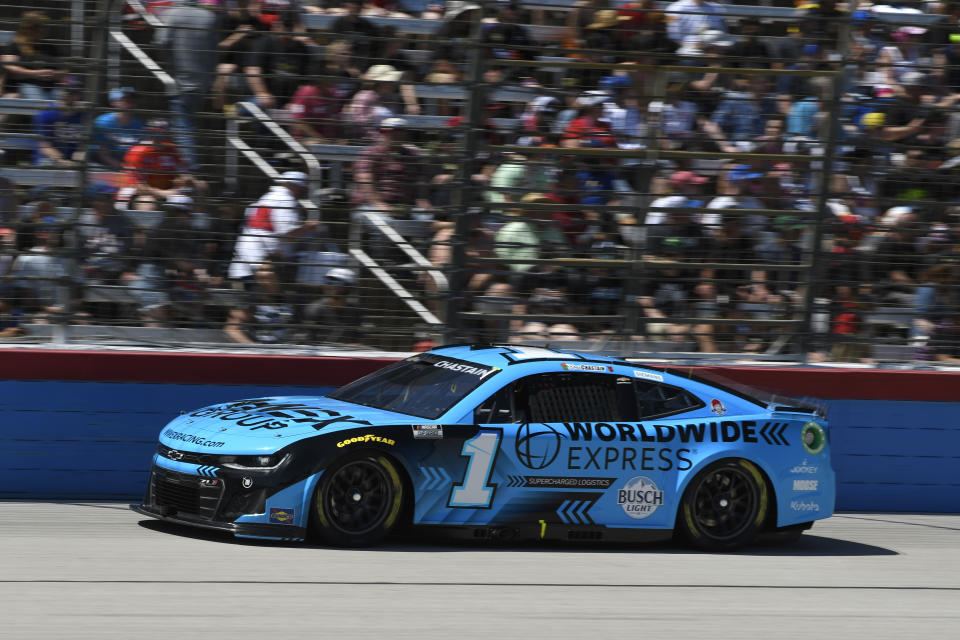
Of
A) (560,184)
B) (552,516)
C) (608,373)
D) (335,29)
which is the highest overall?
(335,29)

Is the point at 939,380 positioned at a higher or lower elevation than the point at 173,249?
lower

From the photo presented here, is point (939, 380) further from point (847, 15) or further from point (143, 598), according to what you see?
point (143, 598)

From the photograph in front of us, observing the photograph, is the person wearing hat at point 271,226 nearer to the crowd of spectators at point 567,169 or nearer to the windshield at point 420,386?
the crowd of spectators at point 567,169

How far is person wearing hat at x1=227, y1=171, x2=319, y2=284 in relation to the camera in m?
9.02

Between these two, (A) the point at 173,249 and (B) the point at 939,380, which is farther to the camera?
(B) the point at 939,380

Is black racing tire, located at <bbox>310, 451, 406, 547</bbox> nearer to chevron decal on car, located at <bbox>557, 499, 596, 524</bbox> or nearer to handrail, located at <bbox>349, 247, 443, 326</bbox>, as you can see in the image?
chevron decal on car, located at <bbox>557, 499, 596, 524</bbox>

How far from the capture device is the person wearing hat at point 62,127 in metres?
8.80

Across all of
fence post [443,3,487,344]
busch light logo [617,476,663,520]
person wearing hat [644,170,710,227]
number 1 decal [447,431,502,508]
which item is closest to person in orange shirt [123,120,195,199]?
fence post [443,3,487,344]

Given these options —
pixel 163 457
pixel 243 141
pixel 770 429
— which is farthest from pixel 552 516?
pixel 243 141

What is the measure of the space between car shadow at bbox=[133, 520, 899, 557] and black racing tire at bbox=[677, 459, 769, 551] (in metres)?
0.11

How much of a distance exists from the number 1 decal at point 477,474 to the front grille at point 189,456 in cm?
138

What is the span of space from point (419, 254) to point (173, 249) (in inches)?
72.6

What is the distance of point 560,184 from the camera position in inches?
380

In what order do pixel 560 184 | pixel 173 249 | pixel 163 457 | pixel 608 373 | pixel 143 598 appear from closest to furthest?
pixel 143 598 → pixel 163 457 → pixel 608 373 → pixel 173 249 → pixel 560 184
